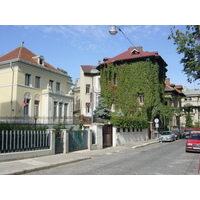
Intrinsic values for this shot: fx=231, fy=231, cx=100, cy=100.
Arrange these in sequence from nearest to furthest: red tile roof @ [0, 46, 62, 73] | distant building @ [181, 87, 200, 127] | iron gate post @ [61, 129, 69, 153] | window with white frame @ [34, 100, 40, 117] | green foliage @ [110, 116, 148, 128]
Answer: iron gate post @ [61, 129, 69, 153]
green foliage @ [110, 116, 148, 128]
red tile roof @ [0, 46, 62, 73]
window with white frame @ [34, 100, 40, 117]
distant building @ [181, 87, 200, 127]

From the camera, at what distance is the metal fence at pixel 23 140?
11.8m

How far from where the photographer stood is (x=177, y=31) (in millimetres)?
24688

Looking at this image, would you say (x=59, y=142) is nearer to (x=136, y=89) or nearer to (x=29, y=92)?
(x=29, y=92)

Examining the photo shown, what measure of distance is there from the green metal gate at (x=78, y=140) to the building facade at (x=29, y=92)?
1274 centimetres

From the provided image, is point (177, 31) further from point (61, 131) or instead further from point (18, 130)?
point (18, 130)

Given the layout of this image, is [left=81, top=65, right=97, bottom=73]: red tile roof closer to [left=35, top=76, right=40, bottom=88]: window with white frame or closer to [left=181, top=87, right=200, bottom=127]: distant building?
[left=35, top=76, right=40, bottom=88]: window with white frame

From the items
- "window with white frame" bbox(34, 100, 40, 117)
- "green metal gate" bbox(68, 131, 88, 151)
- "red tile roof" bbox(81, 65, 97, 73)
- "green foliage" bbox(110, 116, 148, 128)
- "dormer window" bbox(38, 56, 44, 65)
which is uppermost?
"red tile roof" bbox(81, 65, 97, 73)

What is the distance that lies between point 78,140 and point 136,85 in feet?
67.9

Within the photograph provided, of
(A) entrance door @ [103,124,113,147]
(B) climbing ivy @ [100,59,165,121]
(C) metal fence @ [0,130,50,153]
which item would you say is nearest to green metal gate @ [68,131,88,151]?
(C) metal fence @ [0,130,50,153]

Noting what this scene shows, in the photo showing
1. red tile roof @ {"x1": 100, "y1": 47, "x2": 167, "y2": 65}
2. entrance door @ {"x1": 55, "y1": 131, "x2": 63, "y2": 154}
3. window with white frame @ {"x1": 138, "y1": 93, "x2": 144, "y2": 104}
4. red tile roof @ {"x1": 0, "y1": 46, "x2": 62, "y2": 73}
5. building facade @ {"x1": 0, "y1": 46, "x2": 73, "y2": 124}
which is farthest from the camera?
red tile roof @ {"x1": 100, "y1": 47, "x2": 167, "y2": 65}

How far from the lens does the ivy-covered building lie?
116 feet

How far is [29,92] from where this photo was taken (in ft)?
103

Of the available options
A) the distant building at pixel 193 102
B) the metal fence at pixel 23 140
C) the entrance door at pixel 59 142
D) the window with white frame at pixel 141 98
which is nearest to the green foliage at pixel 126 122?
the window with white frame at pixel 141 98

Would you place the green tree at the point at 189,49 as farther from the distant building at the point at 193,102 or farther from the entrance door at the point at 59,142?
the distant building at the point at 193,102
